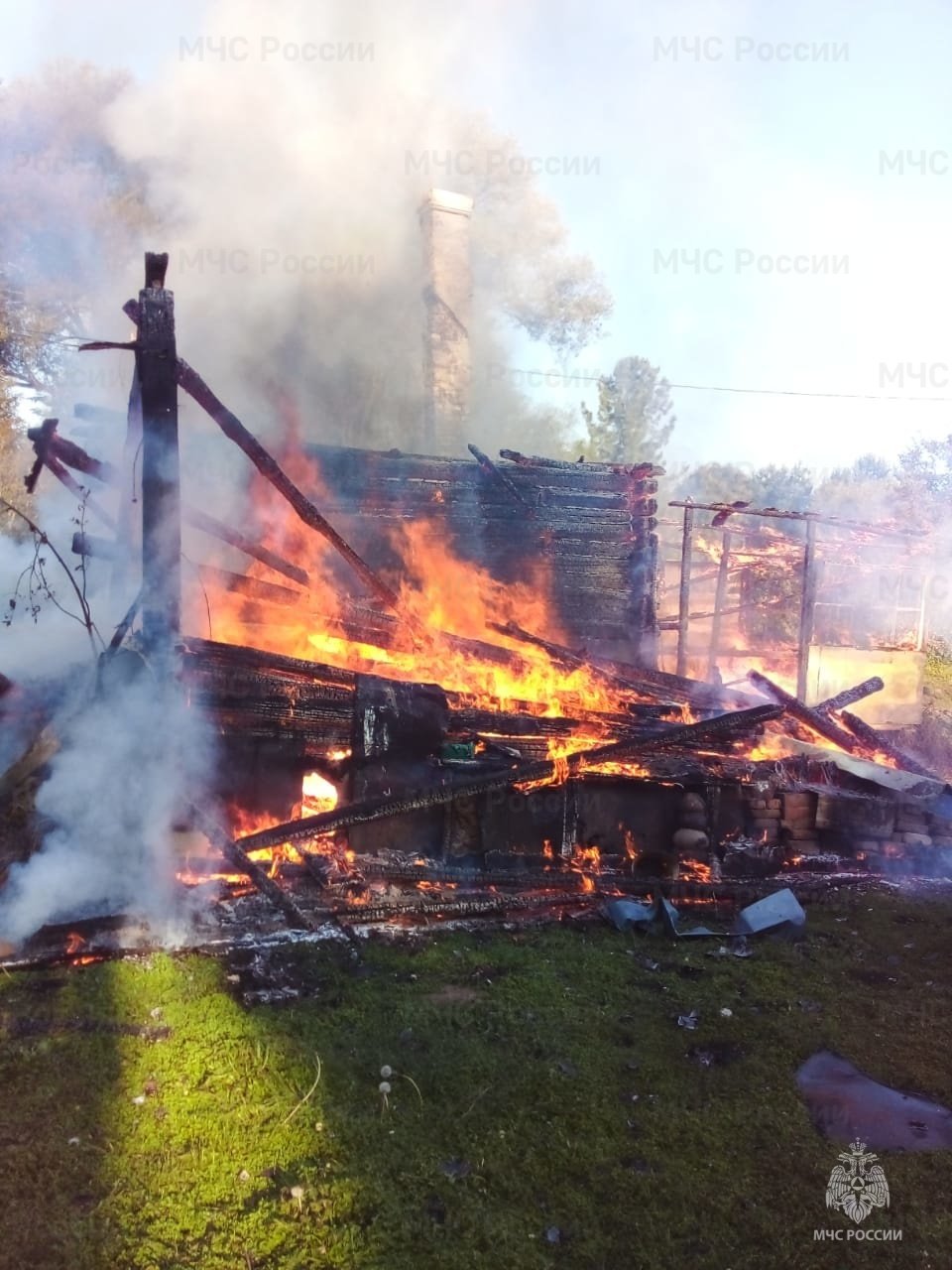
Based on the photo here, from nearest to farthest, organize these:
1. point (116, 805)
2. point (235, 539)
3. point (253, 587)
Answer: point (116, 805), point (235, 539), point (253, 587)

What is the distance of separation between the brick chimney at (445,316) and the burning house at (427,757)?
1089 centimetres

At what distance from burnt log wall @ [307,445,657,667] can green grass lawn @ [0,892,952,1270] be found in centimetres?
720

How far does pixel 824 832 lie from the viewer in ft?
25.1

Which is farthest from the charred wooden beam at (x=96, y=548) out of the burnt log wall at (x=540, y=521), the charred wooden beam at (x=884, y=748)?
the charred wooden beam at (x=884, y=748)

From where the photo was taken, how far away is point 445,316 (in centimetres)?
1939

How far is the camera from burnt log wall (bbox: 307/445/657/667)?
11.6 meters

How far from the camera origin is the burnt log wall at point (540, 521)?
1155cm

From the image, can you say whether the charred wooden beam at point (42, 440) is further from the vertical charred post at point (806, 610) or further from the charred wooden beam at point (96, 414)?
the vertical charred post at point (806, 610)

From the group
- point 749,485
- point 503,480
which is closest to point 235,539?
point 503,480

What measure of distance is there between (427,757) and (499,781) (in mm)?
715

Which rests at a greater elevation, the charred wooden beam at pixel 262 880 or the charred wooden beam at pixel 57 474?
the charred wooden beam at pixel 57 474

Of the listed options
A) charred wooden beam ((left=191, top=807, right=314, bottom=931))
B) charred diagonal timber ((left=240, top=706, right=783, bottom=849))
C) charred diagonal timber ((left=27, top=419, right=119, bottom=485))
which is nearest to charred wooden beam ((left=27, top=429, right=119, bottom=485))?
charred diagonal timber ((left=27, top=419, right=119, bottom=485))

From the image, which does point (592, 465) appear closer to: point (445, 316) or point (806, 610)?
point (806, 610)

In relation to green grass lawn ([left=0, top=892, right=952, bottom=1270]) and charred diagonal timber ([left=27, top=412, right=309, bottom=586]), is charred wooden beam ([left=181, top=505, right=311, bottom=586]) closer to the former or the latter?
charred diagonal timber ([left=27, top=412, right=309, bottom=586])
